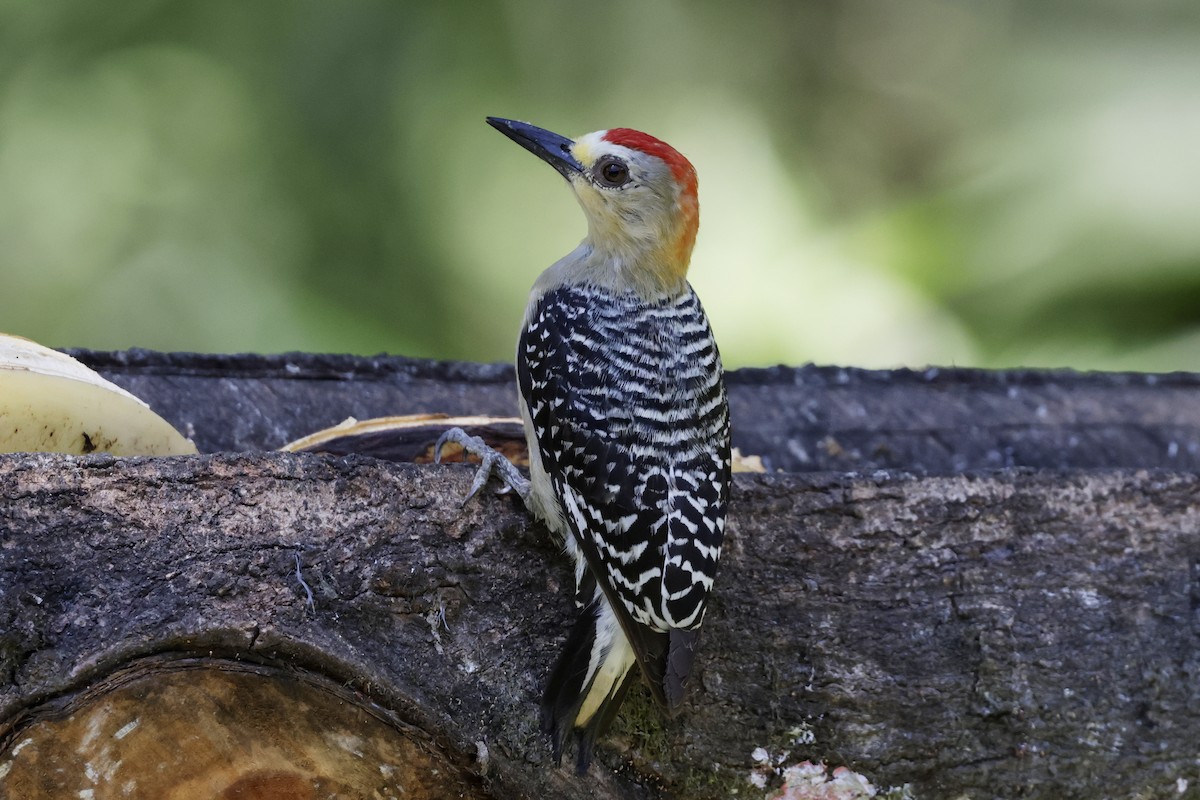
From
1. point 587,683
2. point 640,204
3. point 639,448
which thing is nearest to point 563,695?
point 587,683

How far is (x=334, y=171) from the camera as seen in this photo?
17.4 feet

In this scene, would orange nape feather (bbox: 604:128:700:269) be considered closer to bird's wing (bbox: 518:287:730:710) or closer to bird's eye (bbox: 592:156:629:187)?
bird's eye (bbox: 592:156:629:187)

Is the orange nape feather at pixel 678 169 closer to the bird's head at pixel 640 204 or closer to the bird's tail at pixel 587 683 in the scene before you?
the bird's head at pixel 640 204

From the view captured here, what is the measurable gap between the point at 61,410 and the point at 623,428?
1.13m

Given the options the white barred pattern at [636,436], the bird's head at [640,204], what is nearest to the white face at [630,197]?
the bird's head at [640,204]

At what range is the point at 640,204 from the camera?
2.88m

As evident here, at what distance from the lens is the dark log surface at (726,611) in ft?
6.54

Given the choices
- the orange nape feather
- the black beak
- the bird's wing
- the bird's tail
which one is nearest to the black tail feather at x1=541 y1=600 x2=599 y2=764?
the bird's tail

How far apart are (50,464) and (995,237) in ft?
15.3

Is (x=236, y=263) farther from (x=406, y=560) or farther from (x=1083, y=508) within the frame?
(x=1083, y=508)

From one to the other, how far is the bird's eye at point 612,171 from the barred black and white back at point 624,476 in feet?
1.00

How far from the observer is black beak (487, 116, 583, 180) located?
9.75 feet

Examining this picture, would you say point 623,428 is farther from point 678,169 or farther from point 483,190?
point 483,190

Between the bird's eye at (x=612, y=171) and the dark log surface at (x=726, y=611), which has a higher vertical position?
the bird's eye at (x=612, y=171)
